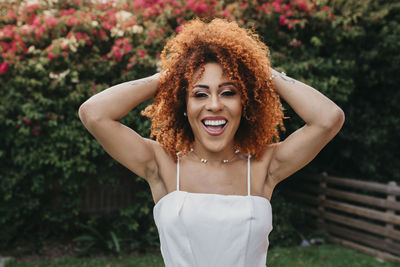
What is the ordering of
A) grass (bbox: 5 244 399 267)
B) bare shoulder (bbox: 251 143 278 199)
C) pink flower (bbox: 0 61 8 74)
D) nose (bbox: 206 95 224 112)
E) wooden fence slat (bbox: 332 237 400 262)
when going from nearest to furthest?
1. nose (bbox: 206 95 224 112)
2. bare shoulder (bbox: 251 143 278 199)
3. pink flower (bbox: 0 61 8 74)
4. grass (bbox: 5 244 399 267)
5. wooden fence slat (bbox: 332 237 400 262)

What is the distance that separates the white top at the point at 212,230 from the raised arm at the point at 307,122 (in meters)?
0.30

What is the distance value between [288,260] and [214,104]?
4018mm

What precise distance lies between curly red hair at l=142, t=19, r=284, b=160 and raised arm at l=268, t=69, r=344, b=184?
0.36 feet

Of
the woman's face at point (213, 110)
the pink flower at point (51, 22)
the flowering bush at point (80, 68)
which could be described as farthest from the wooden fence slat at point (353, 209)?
the pink flower at point (51, 22)

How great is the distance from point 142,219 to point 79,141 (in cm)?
151

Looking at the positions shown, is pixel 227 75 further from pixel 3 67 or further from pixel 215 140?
pixel 3 67

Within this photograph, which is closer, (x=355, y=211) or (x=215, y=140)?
(x=215, y=140)

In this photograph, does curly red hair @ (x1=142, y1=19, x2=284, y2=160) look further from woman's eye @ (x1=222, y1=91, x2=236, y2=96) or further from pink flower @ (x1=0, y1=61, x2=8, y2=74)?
pink flower @ (x1=0, y1=61, x2=8, y2=74)

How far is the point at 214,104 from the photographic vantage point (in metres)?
1.81

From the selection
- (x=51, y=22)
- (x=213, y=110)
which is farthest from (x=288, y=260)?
(x=51, y=22)

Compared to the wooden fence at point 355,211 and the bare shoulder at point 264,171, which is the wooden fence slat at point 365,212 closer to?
the wooden fence at point 355,211

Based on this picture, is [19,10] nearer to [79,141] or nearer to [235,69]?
[79,141]

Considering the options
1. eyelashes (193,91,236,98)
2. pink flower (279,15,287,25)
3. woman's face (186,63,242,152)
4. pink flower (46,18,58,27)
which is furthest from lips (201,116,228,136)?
pink flower (279,15,287,25)

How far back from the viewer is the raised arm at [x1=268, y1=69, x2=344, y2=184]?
183 centimetres
